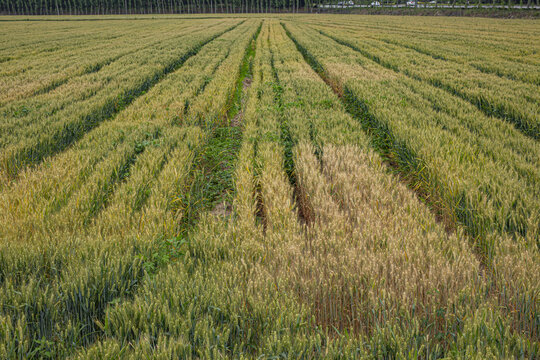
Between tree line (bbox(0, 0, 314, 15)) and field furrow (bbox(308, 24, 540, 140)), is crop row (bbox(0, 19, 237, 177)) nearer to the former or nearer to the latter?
field furrow (bbox(308, 24, 540, 140))

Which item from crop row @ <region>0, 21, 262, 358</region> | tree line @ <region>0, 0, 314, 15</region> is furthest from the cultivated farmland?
tree line @ <region>0, 0, 314, 15</region>

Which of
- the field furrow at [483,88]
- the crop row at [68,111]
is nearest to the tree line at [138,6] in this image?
the field furrow at [483,88]

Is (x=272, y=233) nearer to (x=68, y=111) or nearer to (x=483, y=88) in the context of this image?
(x=68, y=111)

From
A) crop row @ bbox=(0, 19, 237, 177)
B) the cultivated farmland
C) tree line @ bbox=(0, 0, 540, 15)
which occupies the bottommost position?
the cultivated farmland

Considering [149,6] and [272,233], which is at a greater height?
[149,6]

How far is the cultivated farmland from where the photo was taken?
71.8 inches

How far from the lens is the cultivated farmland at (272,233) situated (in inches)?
71.8

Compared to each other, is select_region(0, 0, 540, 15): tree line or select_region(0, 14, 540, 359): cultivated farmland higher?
select_region(0, 0, 540, 15): tree line

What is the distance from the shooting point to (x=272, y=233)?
2.99m

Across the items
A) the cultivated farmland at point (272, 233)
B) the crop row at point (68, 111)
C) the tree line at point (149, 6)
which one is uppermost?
the tree line at point (149, 6)

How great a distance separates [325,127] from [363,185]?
105 inches

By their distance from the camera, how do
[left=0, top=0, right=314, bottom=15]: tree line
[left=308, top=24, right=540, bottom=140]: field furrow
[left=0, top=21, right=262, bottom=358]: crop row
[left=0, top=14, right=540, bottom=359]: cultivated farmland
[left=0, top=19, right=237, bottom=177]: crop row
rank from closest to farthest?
[left=0, top=14, right=540, bottom=359]: cultivated farmland, [left=0, top=21, right=262, bottom=358]: crop row, [left=0, top=19, right=237, bottom=177]: crop row, [left=308, top=24, right=540, bottom=140]: field furrow, [left=0, top=0, right=314, bottom=15]: tree line

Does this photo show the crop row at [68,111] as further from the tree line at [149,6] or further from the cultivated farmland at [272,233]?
the tree line at [149,6]

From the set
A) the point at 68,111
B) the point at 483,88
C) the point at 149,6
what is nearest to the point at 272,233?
the point at 68,111
